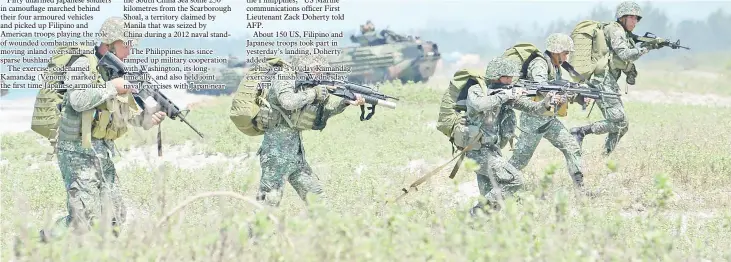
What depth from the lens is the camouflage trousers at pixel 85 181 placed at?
7.19 metres

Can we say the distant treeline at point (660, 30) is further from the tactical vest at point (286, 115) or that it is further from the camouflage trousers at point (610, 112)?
the tactical vest at point (286, 115)

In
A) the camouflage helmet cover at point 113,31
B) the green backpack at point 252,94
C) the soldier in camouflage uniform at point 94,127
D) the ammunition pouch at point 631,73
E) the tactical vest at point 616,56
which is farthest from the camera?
the ammunition pouch at point 631,73

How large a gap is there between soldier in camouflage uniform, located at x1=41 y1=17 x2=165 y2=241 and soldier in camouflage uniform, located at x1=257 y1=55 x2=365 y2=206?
0.83 m

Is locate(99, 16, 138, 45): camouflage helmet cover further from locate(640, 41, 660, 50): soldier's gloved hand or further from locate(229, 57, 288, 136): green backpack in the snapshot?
locate(640, 41, 660, 50): soldier's gloved hand

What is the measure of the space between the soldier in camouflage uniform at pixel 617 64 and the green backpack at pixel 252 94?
4.33 meters

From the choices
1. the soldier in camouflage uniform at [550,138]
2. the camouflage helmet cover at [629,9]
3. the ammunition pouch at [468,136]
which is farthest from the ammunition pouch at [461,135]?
the camouflage helmet cover at [629,9]

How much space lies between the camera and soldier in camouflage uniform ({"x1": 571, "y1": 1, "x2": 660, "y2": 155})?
10875 mm

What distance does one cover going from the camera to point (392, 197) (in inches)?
255

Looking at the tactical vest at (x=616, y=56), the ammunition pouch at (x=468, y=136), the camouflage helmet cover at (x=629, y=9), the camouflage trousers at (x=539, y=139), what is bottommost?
the camouflage trousers at (x=539, y=139)

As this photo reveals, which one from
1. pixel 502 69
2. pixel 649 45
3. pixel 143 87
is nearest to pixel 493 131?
pixel 502 69

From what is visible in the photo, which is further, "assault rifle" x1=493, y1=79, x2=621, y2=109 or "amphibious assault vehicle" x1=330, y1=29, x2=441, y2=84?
"amphibious assault vehicle" x1=330, y1=29, x2=441, y2=84

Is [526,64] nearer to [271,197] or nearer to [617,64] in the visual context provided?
[617,64]

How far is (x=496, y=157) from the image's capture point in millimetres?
8219

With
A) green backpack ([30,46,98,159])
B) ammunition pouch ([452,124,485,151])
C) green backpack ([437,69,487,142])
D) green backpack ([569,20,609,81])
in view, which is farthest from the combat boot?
green backpack ([30,46,98,159])
